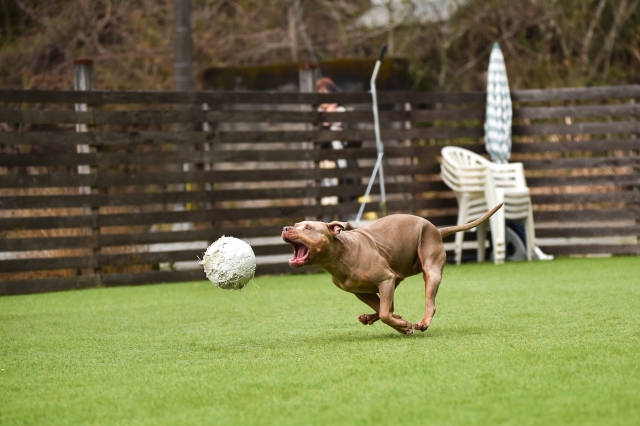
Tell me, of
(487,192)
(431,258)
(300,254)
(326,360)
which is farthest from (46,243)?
(326,360)

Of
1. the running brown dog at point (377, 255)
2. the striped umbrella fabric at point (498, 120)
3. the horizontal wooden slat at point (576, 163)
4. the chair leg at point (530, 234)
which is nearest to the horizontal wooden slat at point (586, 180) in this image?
the horizontal wooden slat at point (576, 163)

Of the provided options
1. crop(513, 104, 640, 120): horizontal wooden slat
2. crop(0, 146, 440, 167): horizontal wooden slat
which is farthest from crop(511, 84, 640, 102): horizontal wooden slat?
crop(0, 146, 440, 167): horizontal wooden slat

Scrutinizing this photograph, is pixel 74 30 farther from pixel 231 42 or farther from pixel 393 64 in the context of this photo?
pixel 393 64

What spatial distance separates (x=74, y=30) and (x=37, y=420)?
1652 centimetres

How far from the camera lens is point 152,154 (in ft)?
31.9

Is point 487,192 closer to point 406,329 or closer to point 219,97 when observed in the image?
point 219,97

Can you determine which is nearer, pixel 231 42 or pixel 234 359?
pixel 234 359

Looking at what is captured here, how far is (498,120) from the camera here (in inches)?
424

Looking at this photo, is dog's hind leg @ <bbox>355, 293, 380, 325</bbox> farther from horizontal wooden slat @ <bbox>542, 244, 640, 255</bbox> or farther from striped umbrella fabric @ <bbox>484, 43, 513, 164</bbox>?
horizontal wooden slat @ <bbox>542, 244, 640, 255</bbox>

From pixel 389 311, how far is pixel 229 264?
36.9 inches

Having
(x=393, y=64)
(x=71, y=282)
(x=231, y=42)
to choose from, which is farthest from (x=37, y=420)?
(x=231, y=42)

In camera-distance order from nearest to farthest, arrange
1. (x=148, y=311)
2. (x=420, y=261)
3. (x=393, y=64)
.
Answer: (x=420, y=261) → (x=148, y=311) → (x=393, y=64)

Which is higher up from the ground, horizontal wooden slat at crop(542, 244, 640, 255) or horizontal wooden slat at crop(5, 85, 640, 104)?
horizontal wooden slat at crop(5, 85, 640, 104)

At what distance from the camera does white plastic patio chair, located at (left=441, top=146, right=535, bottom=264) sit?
10203 millimetres
